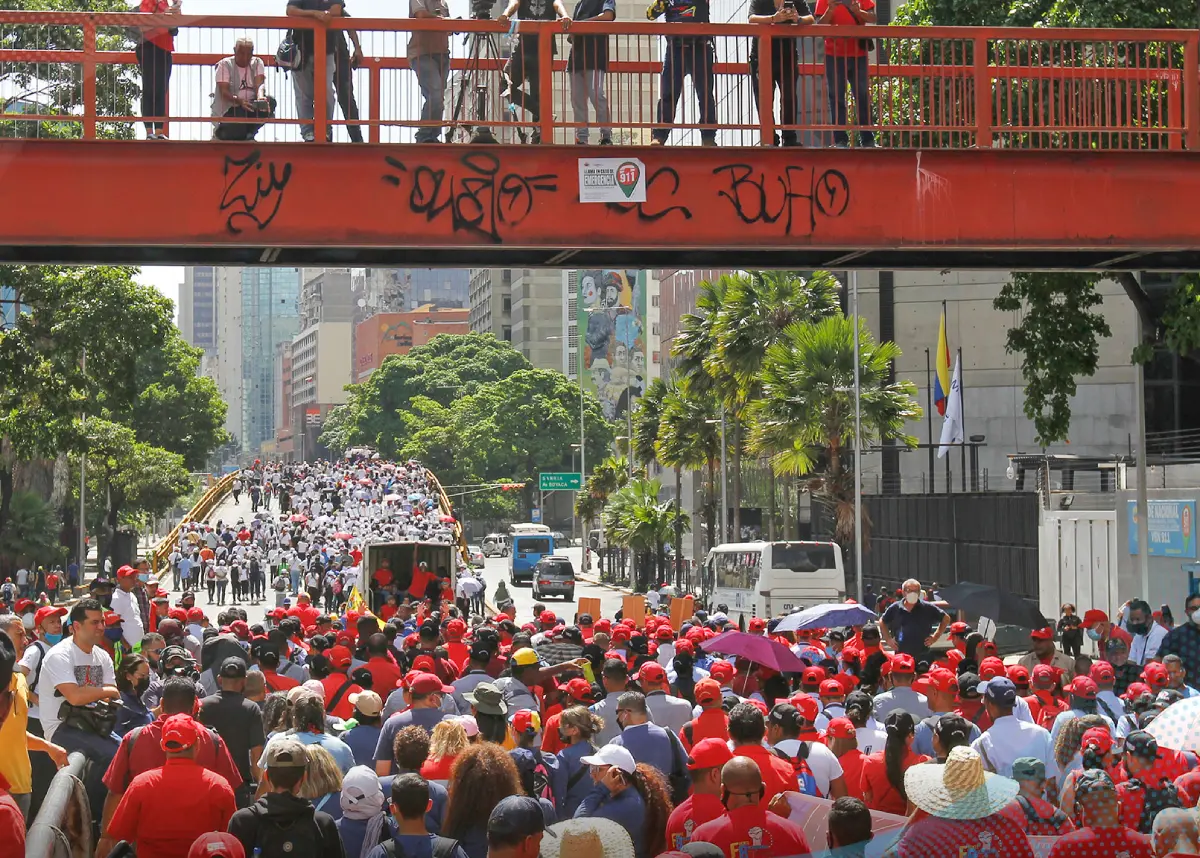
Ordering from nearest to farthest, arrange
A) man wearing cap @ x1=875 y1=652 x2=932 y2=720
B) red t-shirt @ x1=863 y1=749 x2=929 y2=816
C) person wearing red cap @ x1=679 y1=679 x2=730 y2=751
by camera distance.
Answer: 1. red t-shirt @ x1=863 y1=749 x2=929 y2=816
2. person wearing red cap @ x1=679 y1=679 x2=730 y2=751
3. man wearing cap @ x1=875 y1=652 x2=932 y2=720

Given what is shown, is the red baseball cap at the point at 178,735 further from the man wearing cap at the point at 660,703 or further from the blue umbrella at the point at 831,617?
the blue umbrella at the point at 831,617

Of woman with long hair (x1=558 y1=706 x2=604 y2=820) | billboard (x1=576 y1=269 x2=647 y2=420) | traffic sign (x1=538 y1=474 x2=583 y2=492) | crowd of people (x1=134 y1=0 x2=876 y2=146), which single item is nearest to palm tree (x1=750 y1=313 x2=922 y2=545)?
crowd of people (x1=134 y1=0 x2=876 y2=146)

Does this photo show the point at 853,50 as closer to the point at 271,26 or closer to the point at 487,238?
the point at 487,238

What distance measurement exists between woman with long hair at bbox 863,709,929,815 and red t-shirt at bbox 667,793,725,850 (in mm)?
1487

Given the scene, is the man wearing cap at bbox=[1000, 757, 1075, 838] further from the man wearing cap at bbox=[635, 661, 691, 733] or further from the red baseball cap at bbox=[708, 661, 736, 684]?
the red baseball cap at bbox=[708, 661, 736, 684]

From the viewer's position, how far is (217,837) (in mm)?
6160

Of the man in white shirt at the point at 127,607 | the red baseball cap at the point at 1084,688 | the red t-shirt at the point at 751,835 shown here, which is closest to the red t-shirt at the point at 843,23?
the red baseball cap at the point at 1084,688

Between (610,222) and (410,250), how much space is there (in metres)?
1.64

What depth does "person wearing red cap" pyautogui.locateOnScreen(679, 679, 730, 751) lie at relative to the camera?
934cm

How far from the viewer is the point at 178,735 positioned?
716 cm

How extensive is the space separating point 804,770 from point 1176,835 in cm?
281

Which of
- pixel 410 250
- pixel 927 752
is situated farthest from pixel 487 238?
pixel 927 752

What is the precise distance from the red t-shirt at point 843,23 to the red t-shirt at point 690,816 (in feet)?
26.4

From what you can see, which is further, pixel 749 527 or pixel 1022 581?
pixel 749 527
